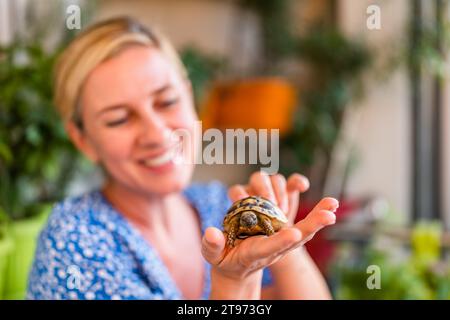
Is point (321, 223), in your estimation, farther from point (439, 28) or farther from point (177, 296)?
point (439, 28)

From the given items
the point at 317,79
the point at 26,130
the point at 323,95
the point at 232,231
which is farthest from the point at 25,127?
the point at 317,79

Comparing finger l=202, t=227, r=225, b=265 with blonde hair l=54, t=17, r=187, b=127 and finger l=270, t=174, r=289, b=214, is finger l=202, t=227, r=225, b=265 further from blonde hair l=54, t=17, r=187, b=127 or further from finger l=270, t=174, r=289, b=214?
blonde hair l=54, t=17, r=187, b=127

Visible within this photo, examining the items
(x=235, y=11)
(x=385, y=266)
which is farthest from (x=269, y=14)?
(x=385, y=266)

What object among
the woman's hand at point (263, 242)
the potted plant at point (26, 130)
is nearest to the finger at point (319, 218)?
the woman's hand at point (263, 242)

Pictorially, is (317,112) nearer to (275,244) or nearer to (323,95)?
(323,95)

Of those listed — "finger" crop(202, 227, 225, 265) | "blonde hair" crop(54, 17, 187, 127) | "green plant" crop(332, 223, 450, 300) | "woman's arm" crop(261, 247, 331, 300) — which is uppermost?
"blonde hair" crop(54, 17, 187, 127)

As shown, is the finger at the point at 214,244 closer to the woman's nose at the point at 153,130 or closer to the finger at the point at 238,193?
the finger at the point at 238,193

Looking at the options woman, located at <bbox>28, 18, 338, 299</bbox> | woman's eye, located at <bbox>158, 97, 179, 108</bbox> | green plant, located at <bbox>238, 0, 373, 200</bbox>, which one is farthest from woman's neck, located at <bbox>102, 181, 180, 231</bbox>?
green plant, located at <bbox>238, 0, 373, 200</bbox>
